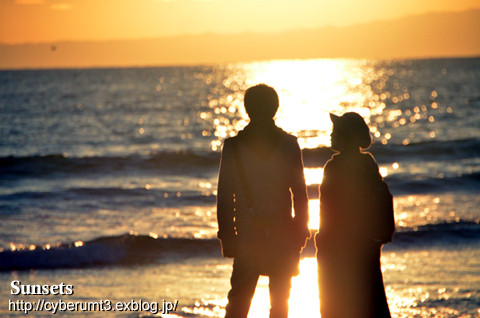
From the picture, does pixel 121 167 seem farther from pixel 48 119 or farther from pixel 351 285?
pixel 48 119

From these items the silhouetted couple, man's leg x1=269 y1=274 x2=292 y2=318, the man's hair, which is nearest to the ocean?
man's leg x1=269 y1=274 x2=292 y2=318

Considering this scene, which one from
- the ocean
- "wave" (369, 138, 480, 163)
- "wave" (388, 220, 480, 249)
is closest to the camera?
the ocean

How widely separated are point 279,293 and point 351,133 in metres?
1.18

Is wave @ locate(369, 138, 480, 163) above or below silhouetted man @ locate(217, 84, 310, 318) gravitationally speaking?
above

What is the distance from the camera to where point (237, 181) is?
3295mm

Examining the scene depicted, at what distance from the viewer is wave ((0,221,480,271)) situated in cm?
961

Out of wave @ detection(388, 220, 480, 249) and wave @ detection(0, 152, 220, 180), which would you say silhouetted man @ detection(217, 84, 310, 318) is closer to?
wave @ detection(388, 220, 480, 249)

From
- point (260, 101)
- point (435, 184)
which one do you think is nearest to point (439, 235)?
point (435, 184)

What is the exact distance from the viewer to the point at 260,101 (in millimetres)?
3270

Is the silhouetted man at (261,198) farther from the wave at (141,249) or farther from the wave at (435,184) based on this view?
the wave at (435,184)

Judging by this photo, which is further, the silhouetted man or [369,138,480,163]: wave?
[369,138,480,163]: wave

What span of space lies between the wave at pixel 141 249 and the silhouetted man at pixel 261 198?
6654 mm

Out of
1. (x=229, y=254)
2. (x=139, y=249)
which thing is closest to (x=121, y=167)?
(x=139, y=249)

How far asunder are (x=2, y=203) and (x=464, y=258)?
41.6 feet
